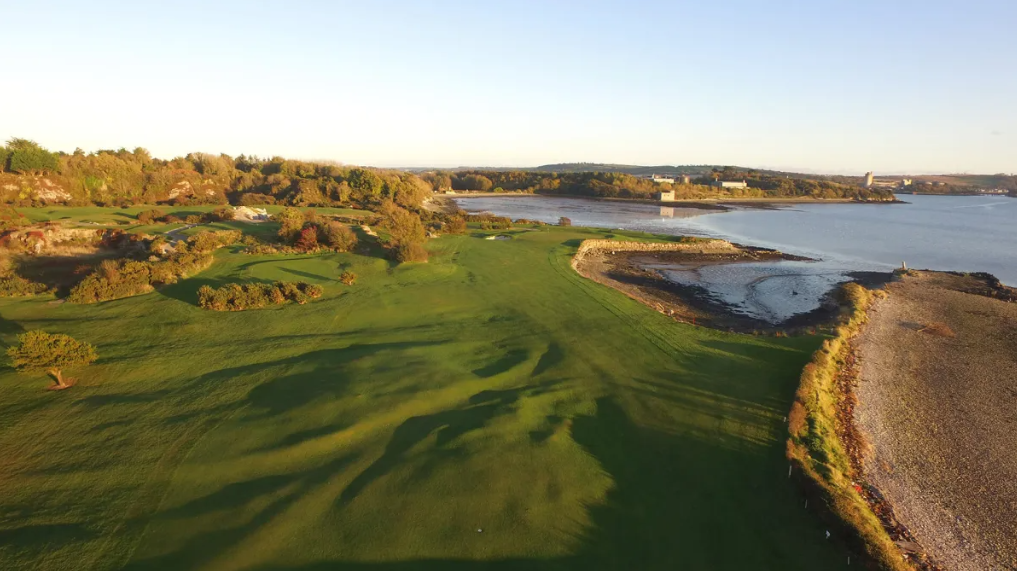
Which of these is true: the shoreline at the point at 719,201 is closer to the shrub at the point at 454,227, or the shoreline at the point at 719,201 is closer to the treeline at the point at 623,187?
the treeline at the point at 623,187

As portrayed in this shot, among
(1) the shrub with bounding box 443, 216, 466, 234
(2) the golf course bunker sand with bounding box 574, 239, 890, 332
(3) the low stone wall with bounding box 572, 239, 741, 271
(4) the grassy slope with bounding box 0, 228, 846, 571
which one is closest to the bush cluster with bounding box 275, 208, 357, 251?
(4) the grassy slope with bounding box 0, 228, 846, 571

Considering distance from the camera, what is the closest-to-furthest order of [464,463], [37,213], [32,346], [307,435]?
[464,463], [307,435], [32,346], [37,213]

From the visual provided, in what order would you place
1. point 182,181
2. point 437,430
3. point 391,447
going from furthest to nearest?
point 182,181
point 437,430
point 391,447

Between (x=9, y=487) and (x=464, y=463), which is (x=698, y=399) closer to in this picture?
(x=464, y=463)

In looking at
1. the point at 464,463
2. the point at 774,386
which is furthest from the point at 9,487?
the point at 774,386

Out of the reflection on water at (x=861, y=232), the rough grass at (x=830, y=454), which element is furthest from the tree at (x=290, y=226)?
the reflection on water at (x=861, y=232)

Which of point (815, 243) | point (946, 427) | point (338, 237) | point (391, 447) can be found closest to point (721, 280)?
point (946, 427)

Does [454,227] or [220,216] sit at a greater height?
[220,216]

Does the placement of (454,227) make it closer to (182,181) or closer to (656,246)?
(656,246)
